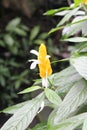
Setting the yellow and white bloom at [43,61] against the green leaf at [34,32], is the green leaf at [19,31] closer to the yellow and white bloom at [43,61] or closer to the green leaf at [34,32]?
the green leaf at [34,32]

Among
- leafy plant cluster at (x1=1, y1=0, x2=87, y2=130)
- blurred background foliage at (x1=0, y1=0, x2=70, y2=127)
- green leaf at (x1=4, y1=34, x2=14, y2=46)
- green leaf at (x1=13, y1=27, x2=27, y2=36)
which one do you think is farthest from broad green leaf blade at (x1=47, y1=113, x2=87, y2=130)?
green leaf at (x1=13, y1=27, x2=27, y2=36)

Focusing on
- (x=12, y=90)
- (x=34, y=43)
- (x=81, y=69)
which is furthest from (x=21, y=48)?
(x=81, y=69)

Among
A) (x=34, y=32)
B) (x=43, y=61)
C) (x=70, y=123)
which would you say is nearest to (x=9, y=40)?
(x=34, y=32)

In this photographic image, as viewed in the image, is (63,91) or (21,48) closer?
(63,91)

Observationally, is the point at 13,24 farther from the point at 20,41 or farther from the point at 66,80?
the point at 66,80

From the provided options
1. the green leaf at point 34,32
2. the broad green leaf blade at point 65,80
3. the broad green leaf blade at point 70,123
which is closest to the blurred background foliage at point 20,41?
the green leaf at point 34,32

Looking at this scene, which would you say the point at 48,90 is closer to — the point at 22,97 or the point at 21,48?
the point at 22,97

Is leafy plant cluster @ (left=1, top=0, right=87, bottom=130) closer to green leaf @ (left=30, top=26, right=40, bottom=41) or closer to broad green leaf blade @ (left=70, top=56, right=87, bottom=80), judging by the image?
broad green leaf blade @ (left=70, top=56, right=87, bottom=80)
